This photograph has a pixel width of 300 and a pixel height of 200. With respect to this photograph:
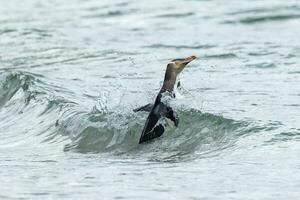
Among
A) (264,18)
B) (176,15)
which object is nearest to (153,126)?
(264,18)

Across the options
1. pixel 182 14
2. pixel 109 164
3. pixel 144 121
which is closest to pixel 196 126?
pixel 144 121

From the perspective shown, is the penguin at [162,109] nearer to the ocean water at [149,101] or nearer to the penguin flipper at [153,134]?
the penguin flipper at [153,134]

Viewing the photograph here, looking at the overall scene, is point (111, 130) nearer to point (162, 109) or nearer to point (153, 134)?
point (153, 134)

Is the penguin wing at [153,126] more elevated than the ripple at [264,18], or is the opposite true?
the ripple at [264,18]

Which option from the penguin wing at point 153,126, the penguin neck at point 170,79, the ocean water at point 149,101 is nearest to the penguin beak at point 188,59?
the penguin neck at point 170,79

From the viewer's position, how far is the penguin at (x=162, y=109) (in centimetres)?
1296

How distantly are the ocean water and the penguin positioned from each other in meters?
0.18

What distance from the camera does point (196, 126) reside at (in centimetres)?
1408

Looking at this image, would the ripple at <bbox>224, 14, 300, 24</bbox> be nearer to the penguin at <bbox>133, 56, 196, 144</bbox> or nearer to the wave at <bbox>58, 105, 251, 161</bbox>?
the wave at <bbox>58, 105, 251, 161</bbox>

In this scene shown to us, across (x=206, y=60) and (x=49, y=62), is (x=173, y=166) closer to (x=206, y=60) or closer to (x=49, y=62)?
(x=206, y=60)

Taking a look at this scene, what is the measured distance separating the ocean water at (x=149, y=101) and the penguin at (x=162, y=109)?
183mm

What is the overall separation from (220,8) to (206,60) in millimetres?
8060

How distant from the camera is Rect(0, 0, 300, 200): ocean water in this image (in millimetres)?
11102

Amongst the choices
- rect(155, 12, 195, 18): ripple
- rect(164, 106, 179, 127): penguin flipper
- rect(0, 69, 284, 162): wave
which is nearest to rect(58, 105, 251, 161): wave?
rect(0, 69, 284, 162): wave
